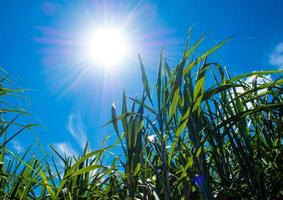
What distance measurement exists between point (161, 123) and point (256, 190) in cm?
34

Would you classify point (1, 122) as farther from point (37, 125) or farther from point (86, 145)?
point (86, 145)

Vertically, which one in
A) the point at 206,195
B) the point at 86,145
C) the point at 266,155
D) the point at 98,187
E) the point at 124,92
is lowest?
the point at 206,195

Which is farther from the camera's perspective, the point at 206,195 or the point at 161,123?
the point at 161,123

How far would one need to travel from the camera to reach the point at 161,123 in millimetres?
1098

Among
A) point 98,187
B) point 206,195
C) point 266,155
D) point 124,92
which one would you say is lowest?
point 206,195

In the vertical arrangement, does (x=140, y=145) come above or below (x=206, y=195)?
above

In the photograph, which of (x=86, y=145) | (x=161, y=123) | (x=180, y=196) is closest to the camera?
(x=161, y=123)

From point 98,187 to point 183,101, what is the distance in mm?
847

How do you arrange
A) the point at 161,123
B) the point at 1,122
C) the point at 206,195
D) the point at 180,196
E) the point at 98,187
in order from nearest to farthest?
the point at 206,195 → the point at 161,123 → the point at 180,196 → the point at 1,122 → the point at 98,187

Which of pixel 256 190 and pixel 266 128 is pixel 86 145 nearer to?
pixel 266 128

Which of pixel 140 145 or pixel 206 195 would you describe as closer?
pixel 206 195

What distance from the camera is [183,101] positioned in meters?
1.13

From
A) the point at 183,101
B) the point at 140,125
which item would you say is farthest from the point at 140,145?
the point at 183,101

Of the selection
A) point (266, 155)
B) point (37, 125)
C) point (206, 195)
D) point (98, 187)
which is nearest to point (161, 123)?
point (206, 195)
